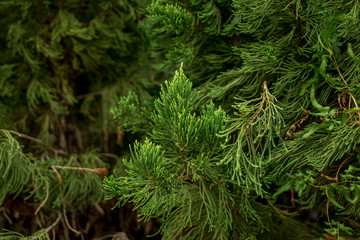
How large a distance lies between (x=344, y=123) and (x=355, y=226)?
34 centimetres

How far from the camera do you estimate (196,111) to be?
1.04m

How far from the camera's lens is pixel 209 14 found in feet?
3.03

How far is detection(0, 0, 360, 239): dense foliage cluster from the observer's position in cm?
74

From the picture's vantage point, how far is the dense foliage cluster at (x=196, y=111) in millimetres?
737

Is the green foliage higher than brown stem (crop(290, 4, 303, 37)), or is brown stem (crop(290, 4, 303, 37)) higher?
brown stem (crop(290, 4, 303, 37))

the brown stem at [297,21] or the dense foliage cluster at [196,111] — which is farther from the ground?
the brown stem at [297,21]

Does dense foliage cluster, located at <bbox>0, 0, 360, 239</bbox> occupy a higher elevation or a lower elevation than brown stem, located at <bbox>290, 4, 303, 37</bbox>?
lower

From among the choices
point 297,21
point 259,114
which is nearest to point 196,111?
point 259,114

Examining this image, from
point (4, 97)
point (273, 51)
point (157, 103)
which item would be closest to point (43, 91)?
point (4, 97)

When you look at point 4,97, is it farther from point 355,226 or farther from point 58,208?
point 355,226

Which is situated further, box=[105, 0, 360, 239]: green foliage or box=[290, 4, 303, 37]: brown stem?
box=[290, 4, 303, 37]: brown stem

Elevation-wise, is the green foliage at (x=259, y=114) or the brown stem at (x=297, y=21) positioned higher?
the brown stem at (x=297, y=21)

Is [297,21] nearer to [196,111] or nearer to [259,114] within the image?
[259,114]

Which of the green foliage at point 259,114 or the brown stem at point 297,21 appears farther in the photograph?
the brown stem at point 297,21
